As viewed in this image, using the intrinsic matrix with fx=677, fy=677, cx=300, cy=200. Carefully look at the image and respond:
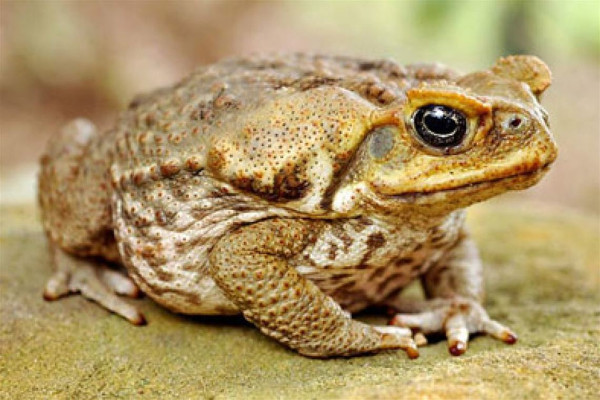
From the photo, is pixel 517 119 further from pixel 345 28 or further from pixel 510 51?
pixel 345 28

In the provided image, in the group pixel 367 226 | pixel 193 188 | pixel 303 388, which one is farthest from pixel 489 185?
pixel 193 188

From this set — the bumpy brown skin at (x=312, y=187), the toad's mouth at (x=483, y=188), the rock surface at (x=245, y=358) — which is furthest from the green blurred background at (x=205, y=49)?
the toad's mouth at (x=483, y=188)

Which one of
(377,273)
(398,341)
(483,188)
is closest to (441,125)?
(483,188)

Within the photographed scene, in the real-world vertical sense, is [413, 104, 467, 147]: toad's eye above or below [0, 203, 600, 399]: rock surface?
above

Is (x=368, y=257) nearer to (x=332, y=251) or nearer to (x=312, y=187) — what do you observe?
(x=332, y=251)

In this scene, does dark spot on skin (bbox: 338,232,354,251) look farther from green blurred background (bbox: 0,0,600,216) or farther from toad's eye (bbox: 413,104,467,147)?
green blurred background (bbox: 0,0,600,216)

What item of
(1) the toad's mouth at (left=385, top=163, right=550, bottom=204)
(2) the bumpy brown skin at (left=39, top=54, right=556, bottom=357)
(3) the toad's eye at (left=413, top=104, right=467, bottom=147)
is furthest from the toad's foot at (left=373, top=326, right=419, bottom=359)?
(3) the toad's eye at (left=413, top=104, right=467, bottom=147)
